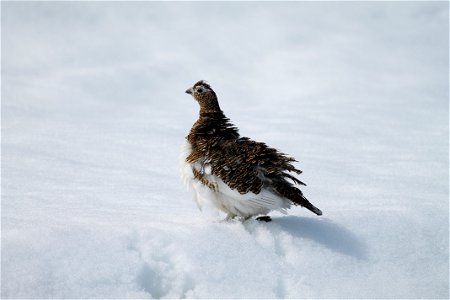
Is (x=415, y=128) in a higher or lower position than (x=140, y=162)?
higher

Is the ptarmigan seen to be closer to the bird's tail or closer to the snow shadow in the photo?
the bird's tail

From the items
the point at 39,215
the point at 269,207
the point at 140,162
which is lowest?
the point at 39,215

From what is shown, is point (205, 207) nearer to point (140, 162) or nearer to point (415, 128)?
point (140, 162)

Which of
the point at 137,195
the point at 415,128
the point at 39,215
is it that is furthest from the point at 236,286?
the point at 415,128

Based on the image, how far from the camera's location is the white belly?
4.18 m

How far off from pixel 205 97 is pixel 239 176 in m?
1.12

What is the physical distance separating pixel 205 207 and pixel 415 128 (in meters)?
7.70

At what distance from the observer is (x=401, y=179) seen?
730cm

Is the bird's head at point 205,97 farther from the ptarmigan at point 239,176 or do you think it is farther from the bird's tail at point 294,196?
the bird's tail at point 294,196

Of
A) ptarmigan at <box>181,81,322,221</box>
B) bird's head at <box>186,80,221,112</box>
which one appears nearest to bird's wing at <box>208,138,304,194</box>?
ptarmigan at <box>181,81,322,221</box>

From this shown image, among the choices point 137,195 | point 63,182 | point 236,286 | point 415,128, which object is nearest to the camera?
point 236,286

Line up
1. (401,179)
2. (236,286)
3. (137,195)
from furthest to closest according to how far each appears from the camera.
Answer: (401,179) → (137,195) → (236,286)

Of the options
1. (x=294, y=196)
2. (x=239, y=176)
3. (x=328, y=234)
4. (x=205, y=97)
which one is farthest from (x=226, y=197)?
(x=205, y=97)

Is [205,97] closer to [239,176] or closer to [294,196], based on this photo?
[239,176]
